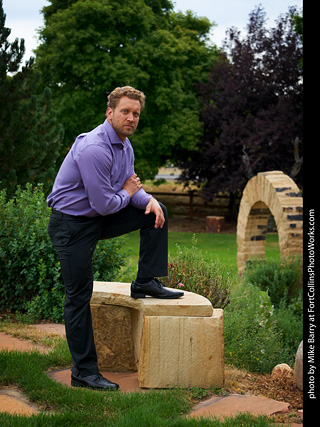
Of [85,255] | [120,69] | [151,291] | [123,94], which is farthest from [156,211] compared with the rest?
[120,69]

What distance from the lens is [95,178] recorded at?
418cm

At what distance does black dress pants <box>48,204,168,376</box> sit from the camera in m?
4.36

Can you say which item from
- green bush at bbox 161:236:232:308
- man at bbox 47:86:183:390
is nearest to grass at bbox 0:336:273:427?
man at bbox 47:86:183:390

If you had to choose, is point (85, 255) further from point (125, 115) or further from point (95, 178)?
point (125, 115)

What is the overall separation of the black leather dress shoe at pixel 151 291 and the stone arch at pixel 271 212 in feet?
22.3

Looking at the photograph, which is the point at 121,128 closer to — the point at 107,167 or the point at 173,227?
the point at 107,167

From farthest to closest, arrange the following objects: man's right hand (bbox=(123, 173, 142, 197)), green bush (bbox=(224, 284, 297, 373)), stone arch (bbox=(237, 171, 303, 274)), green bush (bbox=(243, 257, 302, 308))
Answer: stone arch (bbox=(237, 171, 303, 274))
green bush (bbox=(243, 257, 302, 308))
green bush (bbox=(224, 284, 297, 373))
man's right hand (bbox=(123, 173, 142, 197))

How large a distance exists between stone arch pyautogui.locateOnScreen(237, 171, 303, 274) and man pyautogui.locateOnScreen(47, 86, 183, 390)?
7086 mm

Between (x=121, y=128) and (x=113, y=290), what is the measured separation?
149cm

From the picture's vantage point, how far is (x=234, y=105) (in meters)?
22.8

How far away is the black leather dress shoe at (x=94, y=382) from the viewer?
14.4 feet

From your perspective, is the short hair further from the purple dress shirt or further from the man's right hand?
the man's right hand

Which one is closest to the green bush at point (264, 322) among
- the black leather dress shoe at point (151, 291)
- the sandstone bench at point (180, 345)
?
the sandstone bench at point (180, 345)

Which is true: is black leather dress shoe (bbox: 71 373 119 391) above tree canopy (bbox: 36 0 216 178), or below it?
below
